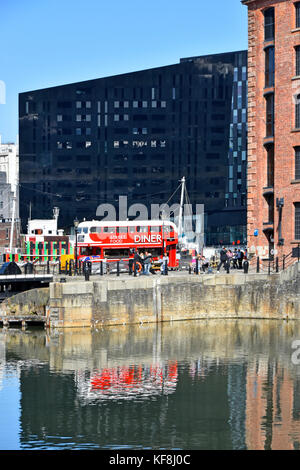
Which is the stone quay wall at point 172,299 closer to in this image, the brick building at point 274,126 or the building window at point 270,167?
the brick building at point 274,126

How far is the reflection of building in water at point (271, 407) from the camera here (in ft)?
99.4

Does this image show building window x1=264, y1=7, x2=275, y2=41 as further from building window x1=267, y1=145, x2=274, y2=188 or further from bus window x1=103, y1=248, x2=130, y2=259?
bus window x1=103, y1=248, x2=130, y2=259

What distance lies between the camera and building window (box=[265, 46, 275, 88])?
6253 cm

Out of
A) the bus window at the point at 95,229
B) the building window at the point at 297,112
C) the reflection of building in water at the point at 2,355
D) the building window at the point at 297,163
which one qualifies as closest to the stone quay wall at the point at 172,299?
the reflection of building in water at the point at 2,355

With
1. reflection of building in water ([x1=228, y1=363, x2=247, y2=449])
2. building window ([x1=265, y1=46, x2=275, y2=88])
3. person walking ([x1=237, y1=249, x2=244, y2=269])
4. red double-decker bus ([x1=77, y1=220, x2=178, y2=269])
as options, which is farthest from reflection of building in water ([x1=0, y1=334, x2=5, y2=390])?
building window ([x1=265, y1=46, x2=275, y2=88])

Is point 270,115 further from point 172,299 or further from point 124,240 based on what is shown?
point 124,240

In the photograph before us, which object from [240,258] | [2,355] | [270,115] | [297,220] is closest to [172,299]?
[297,220]

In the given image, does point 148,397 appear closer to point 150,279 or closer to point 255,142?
point 150,279

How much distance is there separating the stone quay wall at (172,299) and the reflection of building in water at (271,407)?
12180 millimetres

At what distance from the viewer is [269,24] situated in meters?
62.7

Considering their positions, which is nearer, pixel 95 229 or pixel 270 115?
pixel 270 115

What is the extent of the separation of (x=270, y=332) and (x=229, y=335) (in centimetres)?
250

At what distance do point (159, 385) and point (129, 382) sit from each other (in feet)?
5.08

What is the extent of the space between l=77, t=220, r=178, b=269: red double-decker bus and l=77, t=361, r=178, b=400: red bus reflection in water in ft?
93.6
